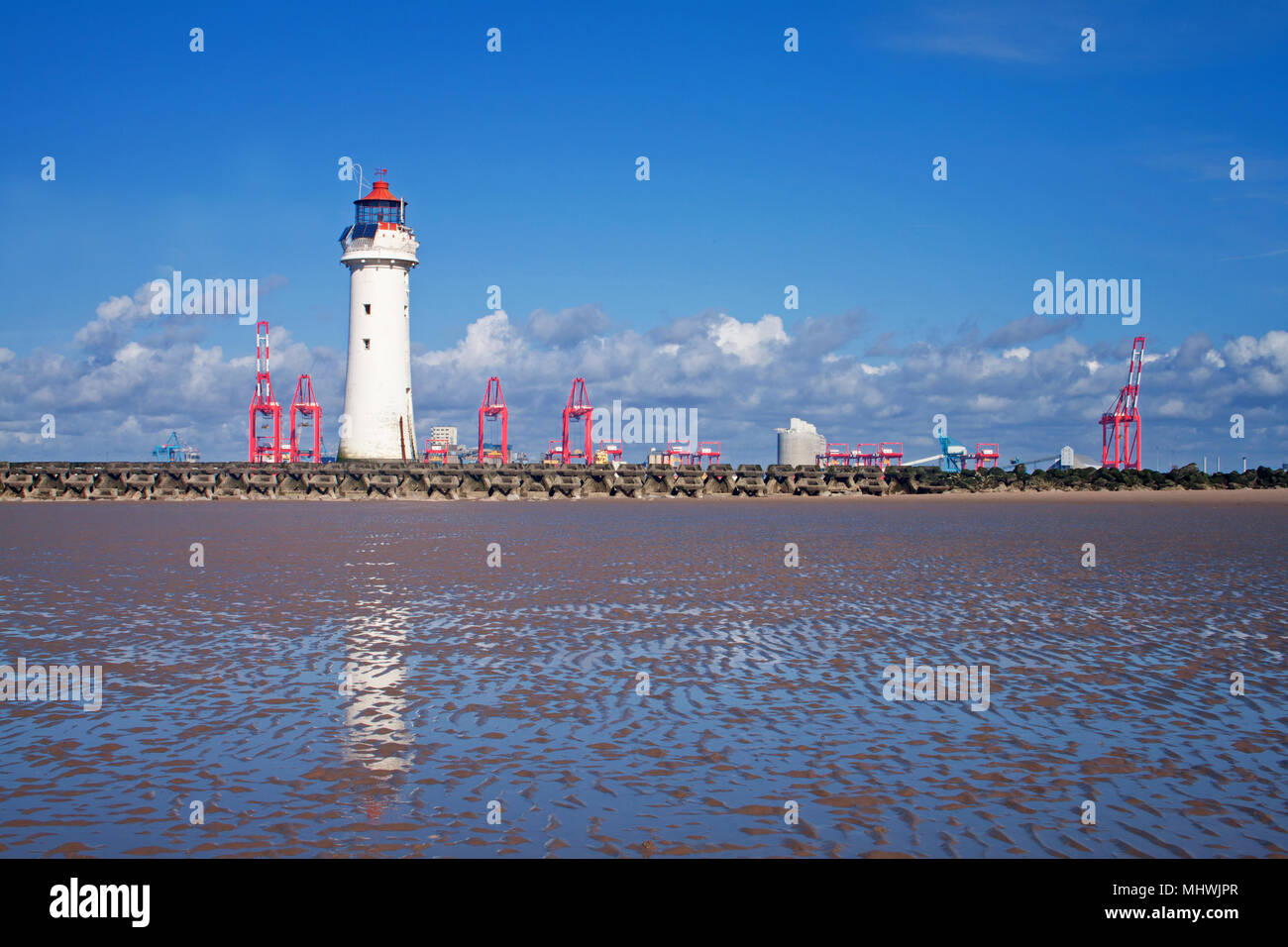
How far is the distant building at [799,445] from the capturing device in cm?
8288

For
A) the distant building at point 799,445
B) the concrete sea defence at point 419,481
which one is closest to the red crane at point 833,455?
the distant building at point 799,445

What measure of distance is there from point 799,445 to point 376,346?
42.3 m

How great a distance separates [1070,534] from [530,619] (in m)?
15.7

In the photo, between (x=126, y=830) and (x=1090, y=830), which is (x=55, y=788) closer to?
(x=126, y=830)

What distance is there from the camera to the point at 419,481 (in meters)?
44.7

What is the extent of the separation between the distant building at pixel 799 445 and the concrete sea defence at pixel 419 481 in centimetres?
3216
